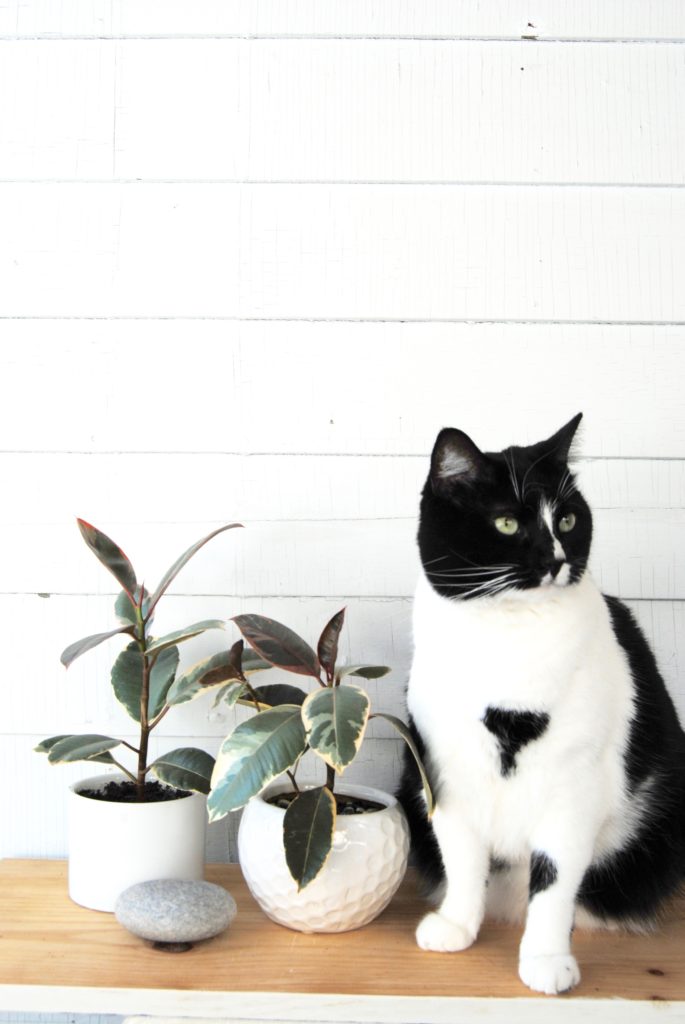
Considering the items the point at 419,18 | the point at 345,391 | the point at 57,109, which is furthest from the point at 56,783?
the point at 419,18

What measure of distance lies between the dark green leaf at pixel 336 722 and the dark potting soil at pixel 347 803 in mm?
168

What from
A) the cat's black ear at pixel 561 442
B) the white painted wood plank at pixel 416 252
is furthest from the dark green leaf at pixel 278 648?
the white painted wood plank at pixel 416 252

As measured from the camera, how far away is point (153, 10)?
123cm

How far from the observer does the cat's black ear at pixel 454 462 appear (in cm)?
91

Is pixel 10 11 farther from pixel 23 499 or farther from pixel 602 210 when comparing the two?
pixel 602 210

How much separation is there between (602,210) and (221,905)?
963mm

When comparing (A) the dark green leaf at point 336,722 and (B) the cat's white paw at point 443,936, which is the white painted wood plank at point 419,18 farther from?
(B) the cat's white paw at point 443,936

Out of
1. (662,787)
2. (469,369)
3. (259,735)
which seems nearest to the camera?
(259,735)

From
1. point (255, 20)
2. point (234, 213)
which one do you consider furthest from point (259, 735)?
point (255, 20)

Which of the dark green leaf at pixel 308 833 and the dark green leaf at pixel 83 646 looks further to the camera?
the dark green leaf at pixel 83 646

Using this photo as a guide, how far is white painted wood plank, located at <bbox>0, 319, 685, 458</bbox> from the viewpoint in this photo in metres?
1.22

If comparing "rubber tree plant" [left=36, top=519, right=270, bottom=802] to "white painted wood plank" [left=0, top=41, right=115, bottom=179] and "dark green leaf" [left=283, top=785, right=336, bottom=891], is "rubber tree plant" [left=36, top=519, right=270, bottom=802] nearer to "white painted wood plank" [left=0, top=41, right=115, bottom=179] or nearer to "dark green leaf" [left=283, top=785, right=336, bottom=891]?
"dark green leaf" [left=283, top=785, right=336, bottom=891]

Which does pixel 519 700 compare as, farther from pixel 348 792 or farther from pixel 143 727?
pixel 143 727

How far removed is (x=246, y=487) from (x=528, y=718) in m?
0.50
